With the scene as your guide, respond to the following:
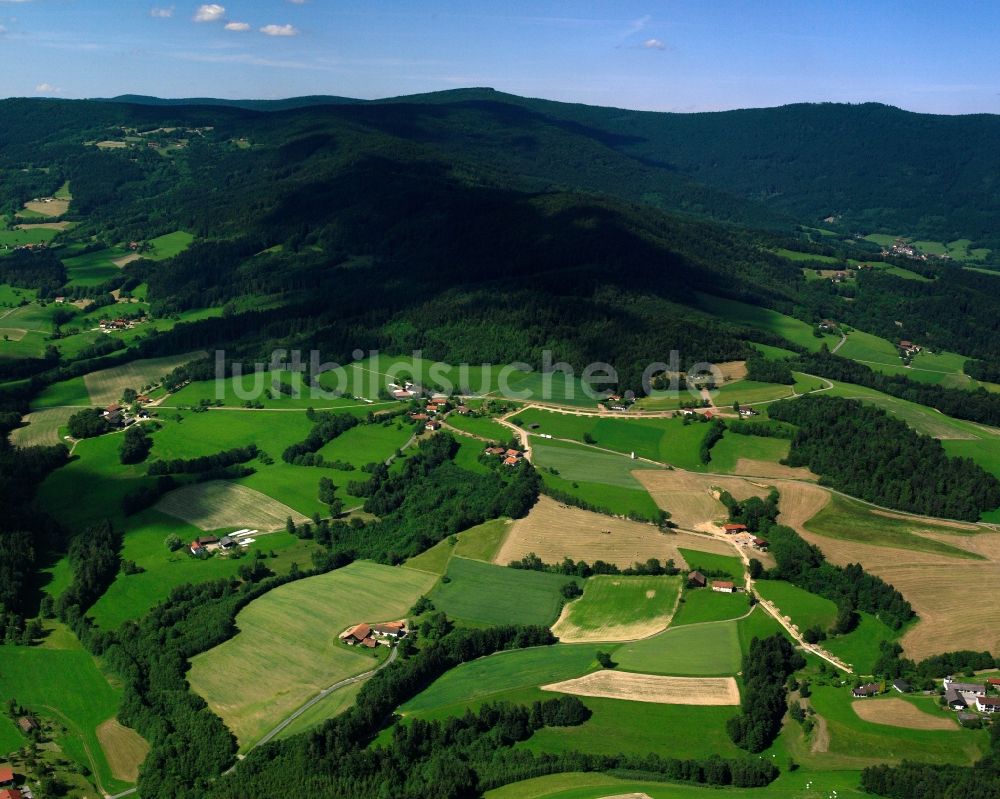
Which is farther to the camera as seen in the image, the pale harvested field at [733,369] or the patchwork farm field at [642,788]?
the pale harvested field at [733,369]

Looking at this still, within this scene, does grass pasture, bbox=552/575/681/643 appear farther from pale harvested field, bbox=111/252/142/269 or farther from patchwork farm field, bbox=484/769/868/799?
pale harvested field, bbox=111/252/142/269

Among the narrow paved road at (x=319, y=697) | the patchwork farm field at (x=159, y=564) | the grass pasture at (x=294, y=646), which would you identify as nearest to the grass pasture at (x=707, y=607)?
the grass pasture at (x=294, y=646)

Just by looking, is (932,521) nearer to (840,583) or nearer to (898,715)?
(840,583)

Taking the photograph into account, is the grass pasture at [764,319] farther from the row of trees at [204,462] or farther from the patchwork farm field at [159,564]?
the patchwork farm field at [159,564]

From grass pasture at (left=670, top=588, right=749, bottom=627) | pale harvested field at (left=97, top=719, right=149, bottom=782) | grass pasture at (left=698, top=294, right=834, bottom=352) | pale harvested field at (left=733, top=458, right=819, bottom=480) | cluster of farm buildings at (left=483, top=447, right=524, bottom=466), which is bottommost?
pale harvested field at (left=97, top=719, right=149, bottom=782)

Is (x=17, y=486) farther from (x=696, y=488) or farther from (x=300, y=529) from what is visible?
(x=696, y=488)

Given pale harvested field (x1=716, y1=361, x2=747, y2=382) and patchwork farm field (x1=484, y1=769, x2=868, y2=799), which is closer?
patchwork farm field (x1=484, y1=769, x2=868, y2=799)

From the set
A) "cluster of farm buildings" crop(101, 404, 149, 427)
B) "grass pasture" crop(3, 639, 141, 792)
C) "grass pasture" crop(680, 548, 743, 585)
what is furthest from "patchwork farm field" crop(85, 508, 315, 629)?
"grass pasture" crop(680, 548, 743, 585)

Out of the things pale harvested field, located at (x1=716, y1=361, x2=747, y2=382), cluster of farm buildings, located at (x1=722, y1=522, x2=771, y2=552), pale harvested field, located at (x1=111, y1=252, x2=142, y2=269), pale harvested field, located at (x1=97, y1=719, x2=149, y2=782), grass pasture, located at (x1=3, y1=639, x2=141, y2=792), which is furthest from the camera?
pale harvested field, located at (x1=111, y1=252, x2=142, y2=269)
